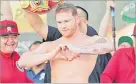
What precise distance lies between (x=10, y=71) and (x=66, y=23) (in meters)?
0.63

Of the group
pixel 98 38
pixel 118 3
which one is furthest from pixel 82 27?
pixel 118 3

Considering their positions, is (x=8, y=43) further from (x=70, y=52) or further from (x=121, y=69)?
(x=121, y=69)

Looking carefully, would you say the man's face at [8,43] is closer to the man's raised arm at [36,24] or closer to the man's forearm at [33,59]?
the man's raised arm at [36,24]

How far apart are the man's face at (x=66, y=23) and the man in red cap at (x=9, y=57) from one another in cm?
52

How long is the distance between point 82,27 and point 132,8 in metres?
0.51

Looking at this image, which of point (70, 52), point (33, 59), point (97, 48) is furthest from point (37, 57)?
point (97, 48)

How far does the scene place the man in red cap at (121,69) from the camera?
10.8 ft

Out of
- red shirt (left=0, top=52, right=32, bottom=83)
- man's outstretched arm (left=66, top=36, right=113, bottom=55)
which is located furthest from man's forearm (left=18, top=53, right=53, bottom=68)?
red shirt (left=0, top=52, right=32, bottom=83)

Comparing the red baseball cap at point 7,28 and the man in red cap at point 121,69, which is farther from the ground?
the red baseball cap at point 7,28

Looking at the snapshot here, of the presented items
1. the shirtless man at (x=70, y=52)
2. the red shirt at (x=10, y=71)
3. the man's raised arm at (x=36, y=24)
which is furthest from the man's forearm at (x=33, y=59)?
the man's raised arm at (x=36, y=24)

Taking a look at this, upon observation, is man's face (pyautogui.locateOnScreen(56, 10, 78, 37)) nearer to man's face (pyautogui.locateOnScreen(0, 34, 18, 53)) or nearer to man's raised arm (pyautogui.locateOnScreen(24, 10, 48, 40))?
man's raised arm (pyautogui.locateOnScreen(24, 10, 48, 40))

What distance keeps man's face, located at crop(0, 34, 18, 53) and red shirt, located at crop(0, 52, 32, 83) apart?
0.14ft

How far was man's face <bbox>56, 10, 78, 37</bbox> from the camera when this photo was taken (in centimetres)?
327

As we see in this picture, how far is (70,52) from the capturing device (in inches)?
126
